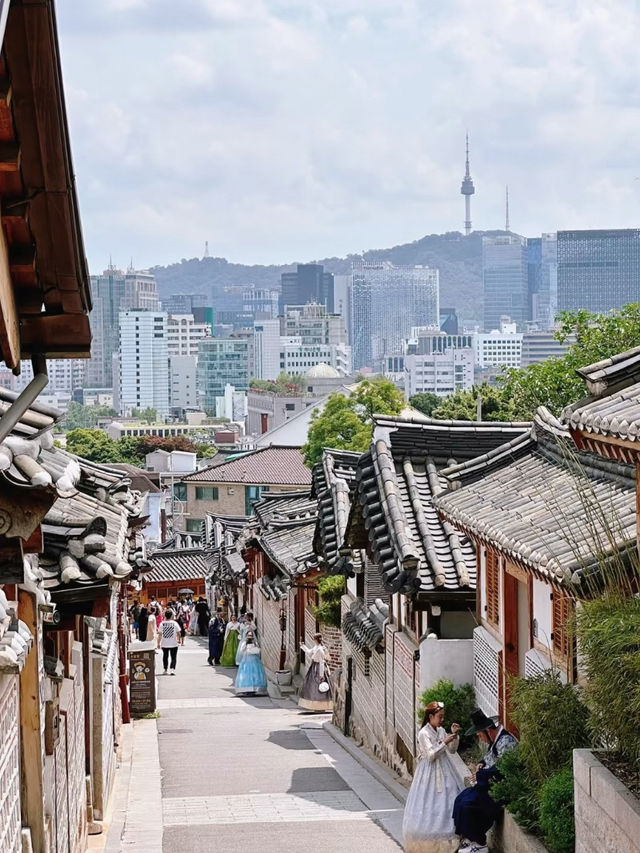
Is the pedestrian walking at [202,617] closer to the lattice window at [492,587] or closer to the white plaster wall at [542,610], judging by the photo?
the lattice window at [492,587]

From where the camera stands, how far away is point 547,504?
13953 millimetres

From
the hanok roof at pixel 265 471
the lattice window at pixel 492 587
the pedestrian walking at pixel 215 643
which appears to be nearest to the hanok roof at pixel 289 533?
the pedestrian walking at pixel 215 643

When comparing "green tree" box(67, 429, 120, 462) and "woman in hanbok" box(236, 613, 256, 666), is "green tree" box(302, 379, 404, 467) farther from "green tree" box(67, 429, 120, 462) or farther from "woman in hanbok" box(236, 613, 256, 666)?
"green tree" box(67, 429, 120, 462)

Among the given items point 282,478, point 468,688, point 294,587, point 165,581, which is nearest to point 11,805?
point 468,688

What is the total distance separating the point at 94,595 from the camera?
34.9 ft

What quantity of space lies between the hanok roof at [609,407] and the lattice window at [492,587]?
4751 millimetres

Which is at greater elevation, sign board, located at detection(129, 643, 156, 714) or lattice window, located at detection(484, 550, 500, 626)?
lattice window, located at detection(484, 550, 500, 626)

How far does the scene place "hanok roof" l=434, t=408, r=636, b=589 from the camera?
1143cm

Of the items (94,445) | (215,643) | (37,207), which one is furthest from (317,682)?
(94,445)

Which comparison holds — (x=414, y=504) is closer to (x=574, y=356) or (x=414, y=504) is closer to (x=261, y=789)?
(x=261, y=789)

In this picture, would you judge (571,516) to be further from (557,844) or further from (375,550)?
(375,550)

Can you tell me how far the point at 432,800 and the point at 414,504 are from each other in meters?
6.03

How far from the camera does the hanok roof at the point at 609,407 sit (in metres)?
9.77

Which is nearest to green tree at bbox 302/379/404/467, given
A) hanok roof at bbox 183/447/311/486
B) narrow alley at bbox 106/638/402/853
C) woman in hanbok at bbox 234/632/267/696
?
hanok roof at bbox 183/447/311/486
